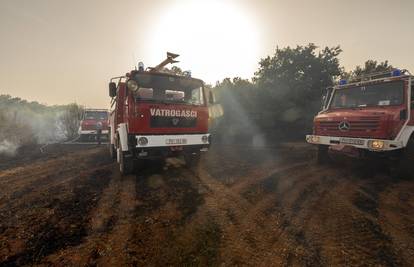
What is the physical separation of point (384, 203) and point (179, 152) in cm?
478

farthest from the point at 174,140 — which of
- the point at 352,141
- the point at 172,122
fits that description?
the point at 352,141

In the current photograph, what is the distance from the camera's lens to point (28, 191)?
5.31m

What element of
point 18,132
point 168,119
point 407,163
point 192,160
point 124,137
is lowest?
point 407,163

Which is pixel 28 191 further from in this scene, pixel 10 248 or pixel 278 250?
pixel 278 250

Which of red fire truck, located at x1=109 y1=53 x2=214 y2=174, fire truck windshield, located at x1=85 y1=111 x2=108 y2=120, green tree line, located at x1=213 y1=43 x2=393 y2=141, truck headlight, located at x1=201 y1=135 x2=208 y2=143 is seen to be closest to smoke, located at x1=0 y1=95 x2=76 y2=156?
fire truck windshield, located at x1=85 y1=111 x2=108 y2=120

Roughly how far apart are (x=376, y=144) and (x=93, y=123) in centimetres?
1635

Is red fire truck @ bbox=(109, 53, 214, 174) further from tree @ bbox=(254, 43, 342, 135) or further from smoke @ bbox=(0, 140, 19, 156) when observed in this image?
tree @ bbox=(254, 43, 342, 135)

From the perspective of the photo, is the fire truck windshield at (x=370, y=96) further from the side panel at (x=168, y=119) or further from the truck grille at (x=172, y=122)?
the truck grille at (x=172, y=122)

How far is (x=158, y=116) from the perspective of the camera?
6.26 meters

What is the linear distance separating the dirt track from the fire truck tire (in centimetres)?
20

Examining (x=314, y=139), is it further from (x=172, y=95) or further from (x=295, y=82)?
(x=295, y=82)

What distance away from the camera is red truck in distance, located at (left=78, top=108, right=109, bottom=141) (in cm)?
1642

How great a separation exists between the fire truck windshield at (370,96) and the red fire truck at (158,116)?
4.60 m

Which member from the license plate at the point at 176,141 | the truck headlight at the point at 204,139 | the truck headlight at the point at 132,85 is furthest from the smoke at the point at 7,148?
the truck headlight at the point at 204,139
